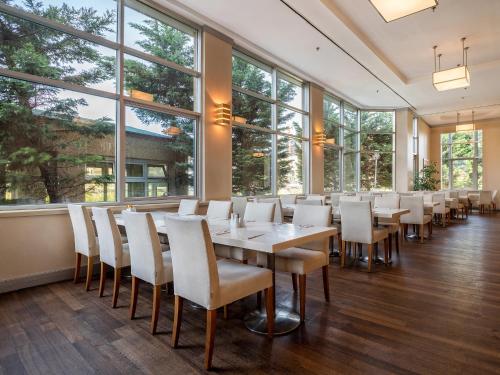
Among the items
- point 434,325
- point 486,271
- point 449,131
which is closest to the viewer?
point 434,325

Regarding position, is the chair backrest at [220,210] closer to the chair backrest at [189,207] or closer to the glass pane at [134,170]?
the chair backrest at [189,207]

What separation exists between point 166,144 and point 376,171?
8163 millimetres

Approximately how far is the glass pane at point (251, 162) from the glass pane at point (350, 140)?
12.8 feet

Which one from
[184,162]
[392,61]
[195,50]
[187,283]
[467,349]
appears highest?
[392,61]

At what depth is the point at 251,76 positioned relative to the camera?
21.1 feet

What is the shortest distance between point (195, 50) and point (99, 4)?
157cm

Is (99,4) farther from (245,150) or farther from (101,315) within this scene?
(101,315)

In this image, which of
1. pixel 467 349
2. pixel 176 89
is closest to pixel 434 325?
pixel 467 349

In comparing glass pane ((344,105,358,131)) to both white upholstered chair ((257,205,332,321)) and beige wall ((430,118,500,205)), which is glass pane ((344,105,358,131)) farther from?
white upholstered chair ((257,205,332,321))

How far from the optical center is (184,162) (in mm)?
5090

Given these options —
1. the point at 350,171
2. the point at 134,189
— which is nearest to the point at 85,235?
the point at 134,189

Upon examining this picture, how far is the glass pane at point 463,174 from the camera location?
13195 mm

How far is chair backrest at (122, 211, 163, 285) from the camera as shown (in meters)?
2.31

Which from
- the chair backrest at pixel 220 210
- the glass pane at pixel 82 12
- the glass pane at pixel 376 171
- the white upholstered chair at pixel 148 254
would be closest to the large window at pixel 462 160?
the glass pane at pixel 376 171
